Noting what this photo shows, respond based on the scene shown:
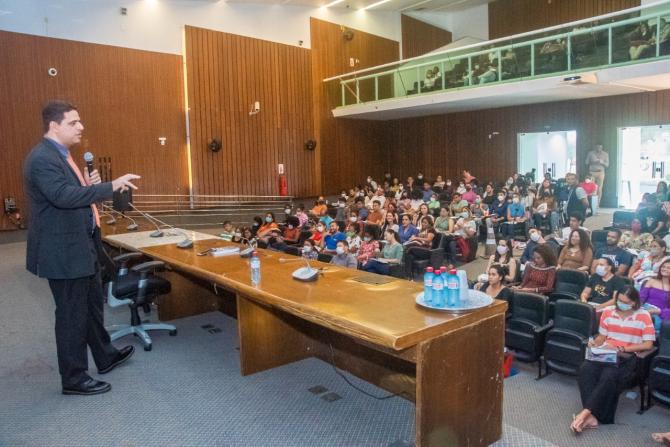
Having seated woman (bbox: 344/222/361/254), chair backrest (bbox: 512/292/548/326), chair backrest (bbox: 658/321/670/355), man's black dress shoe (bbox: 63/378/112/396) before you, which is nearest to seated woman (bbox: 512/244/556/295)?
chair backrest (bbox: 512/292/548/326)

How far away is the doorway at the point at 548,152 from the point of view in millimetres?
15367

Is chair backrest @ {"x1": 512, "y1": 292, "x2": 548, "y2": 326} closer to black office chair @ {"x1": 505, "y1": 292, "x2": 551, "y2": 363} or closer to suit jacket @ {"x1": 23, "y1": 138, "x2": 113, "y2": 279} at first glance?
black office chair @ {"x1": 505, "y1": 292, "x2": 551, "y2": 363}

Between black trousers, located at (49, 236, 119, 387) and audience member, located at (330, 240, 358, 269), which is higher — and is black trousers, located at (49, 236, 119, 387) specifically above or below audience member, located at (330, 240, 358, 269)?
above

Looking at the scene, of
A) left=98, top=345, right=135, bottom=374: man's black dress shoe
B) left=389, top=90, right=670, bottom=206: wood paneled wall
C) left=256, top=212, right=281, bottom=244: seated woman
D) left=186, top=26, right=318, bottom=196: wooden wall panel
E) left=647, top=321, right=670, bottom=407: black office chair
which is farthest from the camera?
left=186, top=26, right=318, bottom=196: wooden wall panel

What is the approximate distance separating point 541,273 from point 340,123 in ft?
41.0

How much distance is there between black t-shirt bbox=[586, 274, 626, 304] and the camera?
5471 millimetres

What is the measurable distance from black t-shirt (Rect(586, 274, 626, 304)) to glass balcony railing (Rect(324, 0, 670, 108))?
6.15 meters

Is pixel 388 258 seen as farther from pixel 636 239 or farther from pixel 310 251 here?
pixel 636 239

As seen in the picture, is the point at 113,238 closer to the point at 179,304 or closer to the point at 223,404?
the point at 179,304

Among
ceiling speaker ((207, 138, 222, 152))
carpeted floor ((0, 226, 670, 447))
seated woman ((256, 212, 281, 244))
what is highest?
ceiling speaker ((207, 138, 222, 152))

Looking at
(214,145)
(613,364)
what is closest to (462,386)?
(613,364)

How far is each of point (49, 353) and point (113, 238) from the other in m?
2.07

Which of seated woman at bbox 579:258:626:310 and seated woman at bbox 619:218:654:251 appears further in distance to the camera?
seated woman at bbox 619:218:654:251

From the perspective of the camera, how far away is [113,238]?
6.10 m
